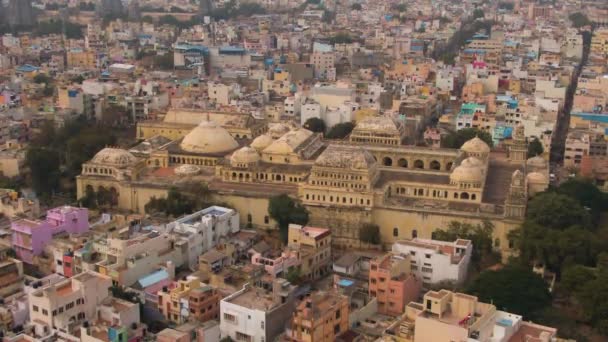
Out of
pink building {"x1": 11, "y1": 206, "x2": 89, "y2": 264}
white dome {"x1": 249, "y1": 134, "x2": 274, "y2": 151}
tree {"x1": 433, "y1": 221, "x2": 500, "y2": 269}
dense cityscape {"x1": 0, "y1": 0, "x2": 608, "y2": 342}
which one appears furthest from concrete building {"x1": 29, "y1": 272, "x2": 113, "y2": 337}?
white dome {"x1": 249, "y1": 134, "x2": 274, "y2": 151}

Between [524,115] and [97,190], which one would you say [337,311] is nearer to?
[97,190]

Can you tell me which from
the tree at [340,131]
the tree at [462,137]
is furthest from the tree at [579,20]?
the tree at [340,131]

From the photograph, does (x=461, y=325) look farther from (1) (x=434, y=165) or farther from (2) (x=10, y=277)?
(1) (x=434, y=165)

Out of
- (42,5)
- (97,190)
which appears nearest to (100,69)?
(97,190)

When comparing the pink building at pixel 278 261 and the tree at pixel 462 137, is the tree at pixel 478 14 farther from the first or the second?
the pink building at pixel 278 261

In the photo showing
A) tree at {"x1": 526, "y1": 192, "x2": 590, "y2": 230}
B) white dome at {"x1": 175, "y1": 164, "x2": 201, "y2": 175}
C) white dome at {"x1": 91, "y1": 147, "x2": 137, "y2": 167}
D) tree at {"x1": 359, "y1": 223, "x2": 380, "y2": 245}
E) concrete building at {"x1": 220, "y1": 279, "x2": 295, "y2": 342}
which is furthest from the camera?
white dome at {"x1": 175, "y1": 164, "x2": 201, "y2": 175}

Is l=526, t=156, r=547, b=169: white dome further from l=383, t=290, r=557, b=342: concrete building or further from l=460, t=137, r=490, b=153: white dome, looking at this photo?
l=383, t=290, r=557, b=342: concrete building
